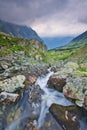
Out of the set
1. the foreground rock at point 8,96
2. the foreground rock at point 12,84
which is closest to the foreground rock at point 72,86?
the foreground rock at point 12,84

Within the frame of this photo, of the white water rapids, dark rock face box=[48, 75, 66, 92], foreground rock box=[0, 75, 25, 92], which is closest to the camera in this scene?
the white water rapids

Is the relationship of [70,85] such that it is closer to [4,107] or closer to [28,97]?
[28,97]

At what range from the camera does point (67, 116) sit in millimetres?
33875

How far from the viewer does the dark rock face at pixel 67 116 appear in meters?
33.1

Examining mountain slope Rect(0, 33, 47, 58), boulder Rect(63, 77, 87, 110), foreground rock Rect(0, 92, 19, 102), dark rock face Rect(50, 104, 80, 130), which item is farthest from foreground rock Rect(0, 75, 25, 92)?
mountain slope Rect(0, 33, 47, 58)

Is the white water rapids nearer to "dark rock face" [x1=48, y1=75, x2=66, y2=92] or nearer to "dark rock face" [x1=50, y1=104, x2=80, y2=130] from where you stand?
"dark rock face" [x1=48, y1=75, x2=66, y2=92]

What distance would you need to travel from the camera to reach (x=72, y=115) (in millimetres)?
34375

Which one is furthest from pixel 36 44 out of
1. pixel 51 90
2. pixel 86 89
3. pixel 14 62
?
pixel 86 89

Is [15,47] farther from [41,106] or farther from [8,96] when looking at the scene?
[41,106]

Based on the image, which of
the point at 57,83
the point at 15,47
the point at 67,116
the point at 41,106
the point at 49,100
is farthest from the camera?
the point at 15,47

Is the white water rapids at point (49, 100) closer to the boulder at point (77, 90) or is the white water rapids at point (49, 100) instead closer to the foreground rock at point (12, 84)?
the boulder at point (77, 90)

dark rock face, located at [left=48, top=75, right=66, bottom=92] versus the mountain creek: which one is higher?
dark rock face, located at [left=48, top=75, right=66, bottom=92]

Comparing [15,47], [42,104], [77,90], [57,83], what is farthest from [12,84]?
[15,47]

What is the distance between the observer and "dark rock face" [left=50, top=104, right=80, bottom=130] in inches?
1303
